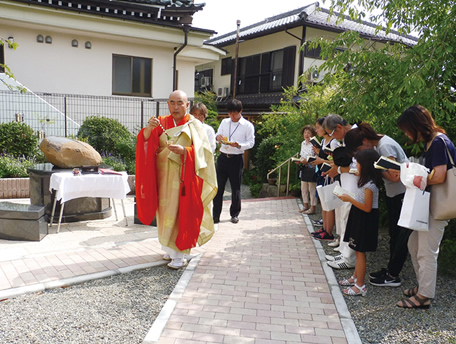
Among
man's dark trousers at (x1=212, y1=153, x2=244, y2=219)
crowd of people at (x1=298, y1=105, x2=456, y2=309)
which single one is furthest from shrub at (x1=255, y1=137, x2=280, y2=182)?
crowd of people at (x1=298, y1=105, x2=456, y2=309)

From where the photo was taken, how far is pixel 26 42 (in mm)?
12133

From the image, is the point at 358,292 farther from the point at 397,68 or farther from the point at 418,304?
the point at 397,68

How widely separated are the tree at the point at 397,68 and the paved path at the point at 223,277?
7.02ft

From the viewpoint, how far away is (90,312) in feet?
11.4

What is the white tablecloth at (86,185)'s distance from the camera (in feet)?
18.9

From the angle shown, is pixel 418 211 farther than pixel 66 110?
No

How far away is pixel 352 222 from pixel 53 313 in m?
3.07

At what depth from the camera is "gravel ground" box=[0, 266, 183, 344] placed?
309 cm

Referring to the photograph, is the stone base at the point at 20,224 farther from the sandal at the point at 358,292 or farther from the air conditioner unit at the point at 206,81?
the air conditioner unit at the point at 206,81

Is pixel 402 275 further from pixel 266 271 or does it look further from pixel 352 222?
pixel 266 271

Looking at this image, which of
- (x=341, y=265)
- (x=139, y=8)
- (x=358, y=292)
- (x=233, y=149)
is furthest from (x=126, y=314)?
(x=139, y=8)

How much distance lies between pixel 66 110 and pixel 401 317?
36.2 ft

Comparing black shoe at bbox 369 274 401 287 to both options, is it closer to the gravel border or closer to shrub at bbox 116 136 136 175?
the gravel border

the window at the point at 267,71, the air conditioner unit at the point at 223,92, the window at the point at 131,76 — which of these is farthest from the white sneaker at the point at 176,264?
the air conditioner unit at the point at 223,92
